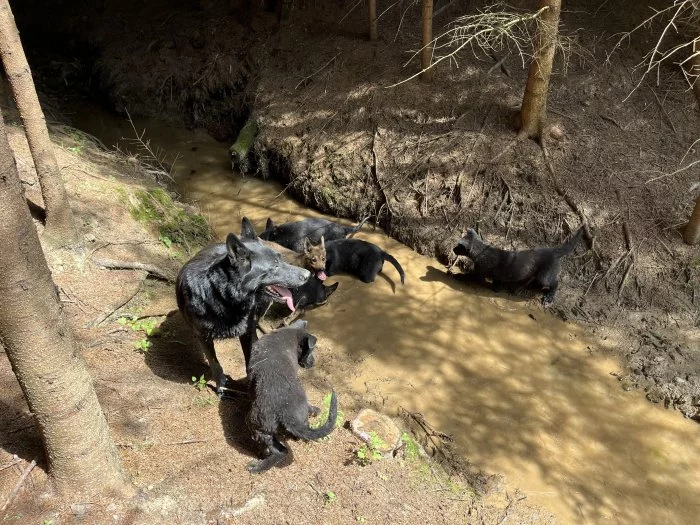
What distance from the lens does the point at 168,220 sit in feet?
25.3

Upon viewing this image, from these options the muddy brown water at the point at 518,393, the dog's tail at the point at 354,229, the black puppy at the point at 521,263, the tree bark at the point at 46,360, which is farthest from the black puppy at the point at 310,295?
the tree bark at the point at 46,360

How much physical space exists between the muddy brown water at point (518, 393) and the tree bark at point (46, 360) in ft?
10.2

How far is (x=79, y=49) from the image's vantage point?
13.9 metres

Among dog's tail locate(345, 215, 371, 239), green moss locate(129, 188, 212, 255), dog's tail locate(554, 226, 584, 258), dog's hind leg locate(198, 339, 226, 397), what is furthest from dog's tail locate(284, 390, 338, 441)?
dog's tail locate(345, 215, 371, 239)

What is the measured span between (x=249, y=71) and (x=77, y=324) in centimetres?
848

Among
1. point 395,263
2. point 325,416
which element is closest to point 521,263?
point 395,263

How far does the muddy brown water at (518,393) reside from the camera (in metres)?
5.08

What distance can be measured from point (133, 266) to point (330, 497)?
4053 mm

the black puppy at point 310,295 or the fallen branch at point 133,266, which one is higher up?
the fallen branch at point 133,266

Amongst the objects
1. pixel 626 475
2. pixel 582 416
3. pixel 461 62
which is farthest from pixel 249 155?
Result: pixel 626 475

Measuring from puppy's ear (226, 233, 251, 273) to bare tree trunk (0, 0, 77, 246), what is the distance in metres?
2.89

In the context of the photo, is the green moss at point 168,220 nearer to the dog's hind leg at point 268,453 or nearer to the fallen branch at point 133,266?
the fallen branch at point 133,266

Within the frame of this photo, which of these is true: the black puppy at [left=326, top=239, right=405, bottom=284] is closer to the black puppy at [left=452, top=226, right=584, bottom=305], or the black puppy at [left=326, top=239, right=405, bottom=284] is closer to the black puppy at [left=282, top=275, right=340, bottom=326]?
the black puppy at [left=282, top=275, right=340, bottom=326]

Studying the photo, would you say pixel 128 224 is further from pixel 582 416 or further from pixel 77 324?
pixel 582 416
